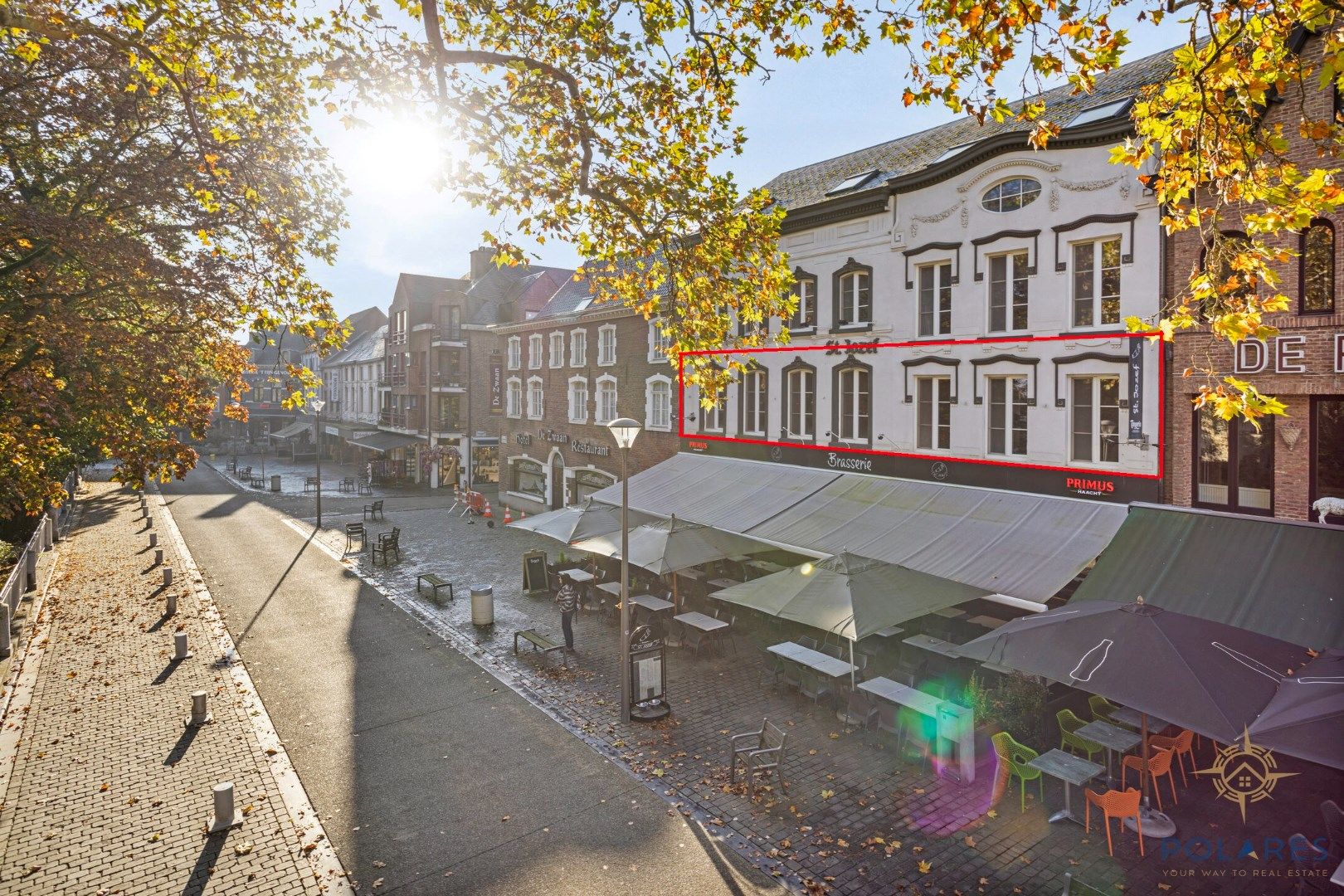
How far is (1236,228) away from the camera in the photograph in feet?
39.6

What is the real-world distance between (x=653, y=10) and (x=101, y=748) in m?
12.7

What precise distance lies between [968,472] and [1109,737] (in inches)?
286

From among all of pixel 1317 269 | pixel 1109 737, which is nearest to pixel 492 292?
pixel 1317 269

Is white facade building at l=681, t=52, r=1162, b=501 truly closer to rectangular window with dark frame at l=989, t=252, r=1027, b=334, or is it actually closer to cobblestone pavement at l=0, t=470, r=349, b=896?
rectangular window with dark frame at l=989, t=252, r=1027, b=334

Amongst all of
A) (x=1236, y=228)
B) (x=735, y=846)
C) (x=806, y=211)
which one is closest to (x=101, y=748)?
(x=735, y=846)

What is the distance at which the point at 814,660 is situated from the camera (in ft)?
41.0

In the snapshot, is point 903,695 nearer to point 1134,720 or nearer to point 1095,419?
point 1134,720

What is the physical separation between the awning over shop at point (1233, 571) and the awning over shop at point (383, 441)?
129 ft

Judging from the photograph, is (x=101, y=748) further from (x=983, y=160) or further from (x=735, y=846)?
A: (x=983, y=160)

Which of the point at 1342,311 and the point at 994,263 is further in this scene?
the point at 994,263

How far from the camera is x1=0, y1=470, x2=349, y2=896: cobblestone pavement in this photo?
26.3 ft

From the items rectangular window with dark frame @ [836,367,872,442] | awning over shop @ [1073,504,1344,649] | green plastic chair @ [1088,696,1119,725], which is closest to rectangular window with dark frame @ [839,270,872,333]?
rectangular window with dark frame @ [836,367,872,442]

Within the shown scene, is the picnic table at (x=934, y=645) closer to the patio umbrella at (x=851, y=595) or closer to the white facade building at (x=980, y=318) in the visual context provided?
the patio umbrella at (x=851, y=595)

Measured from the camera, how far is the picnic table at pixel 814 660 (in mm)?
12000
